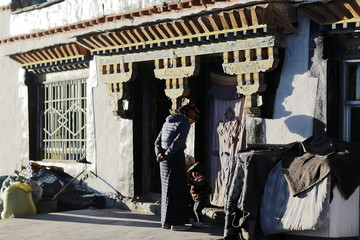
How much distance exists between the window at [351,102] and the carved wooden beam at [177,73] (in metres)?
2.12

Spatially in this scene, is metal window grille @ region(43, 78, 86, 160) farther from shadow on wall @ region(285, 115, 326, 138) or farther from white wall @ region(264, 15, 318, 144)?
shadow on wall @ region(285, 115, 326, 138)

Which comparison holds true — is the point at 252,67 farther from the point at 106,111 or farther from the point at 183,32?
the point at 106,111

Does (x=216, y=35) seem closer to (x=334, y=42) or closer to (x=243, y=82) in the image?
(x=243, y=82)

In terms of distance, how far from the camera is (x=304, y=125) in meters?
8.11

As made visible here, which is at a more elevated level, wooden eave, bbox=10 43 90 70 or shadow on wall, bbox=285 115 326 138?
wooden eave, bbox=10 43 90 70

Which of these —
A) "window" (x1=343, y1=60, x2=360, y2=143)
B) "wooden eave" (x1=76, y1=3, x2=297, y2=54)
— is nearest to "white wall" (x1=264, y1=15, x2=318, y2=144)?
"wooden eave" (x1=76, y1=3, x2=297, y2=54)

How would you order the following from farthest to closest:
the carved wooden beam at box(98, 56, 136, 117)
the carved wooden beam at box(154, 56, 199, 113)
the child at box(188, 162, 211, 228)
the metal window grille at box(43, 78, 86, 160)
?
the metal window grille at box(43, 78, 86, 160) < the carved wooden beam at box(98, 56, 136, 117) < the carved wooden beam at box(154, 56, 199, 113) < the child at box(188, 162, 211, 228)

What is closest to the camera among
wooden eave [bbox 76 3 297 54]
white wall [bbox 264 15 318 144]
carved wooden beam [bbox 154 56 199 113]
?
wooden eave [bbox 76 3 297 54]

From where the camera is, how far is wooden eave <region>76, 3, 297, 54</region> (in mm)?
7895

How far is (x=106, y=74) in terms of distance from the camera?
10.4 m

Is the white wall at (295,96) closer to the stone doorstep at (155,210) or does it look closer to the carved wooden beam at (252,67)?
the carved wooden beam at (252,67)

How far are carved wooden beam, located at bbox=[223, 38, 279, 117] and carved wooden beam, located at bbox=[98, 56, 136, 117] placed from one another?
6.69 ft

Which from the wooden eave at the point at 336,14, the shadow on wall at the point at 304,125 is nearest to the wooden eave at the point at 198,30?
the wooden eave at the point at 336,14

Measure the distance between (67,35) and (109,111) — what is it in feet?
5.69
